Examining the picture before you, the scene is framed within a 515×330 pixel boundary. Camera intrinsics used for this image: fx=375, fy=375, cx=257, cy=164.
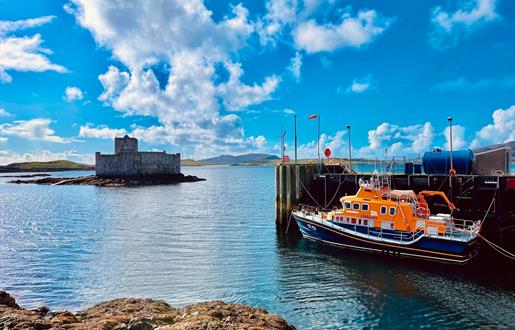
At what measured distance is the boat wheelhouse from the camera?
2209 centimetres

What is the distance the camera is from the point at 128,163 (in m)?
104

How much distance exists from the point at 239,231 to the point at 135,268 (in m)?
12.1

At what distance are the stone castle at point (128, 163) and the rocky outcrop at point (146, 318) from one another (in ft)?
309

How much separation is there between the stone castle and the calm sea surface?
239 feet

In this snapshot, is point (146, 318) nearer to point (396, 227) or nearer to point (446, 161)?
point (396, 227)

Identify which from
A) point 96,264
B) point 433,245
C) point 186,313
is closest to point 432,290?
point 433,245

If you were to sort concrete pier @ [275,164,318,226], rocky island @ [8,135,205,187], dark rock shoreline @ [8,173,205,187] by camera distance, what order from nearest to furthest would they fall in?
concrete pier @ [275,164,318,226]
dark rock shoreline @ [8,173,205,187]
rocky island @ [8,135,205,187]

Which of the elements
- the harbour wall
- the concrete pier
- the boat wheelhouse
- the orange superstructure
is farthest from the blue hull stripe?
the concrete pier

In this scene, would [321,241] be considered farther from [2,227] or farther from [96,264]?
[2,227]

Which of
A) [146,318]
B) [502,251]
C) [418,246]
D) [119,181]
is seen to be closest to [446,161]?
[502,251]

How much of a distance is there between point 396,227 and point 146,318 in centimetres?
1821

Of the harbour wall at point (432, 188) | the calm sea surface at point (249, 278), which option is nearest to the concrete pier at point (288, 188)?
the harbour wall at point (432, 188)

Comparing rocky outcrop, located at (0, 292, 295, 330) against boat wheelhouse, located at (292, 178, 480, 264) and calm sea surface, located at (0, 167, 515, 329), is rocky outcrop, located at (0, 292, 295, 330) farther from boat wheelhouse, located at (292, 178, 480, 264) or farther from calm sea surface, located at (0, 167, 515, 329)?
boat wheelhouse, located at (292, 178, 480, 264)

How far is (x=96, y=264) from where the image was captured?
22375 millimetres
